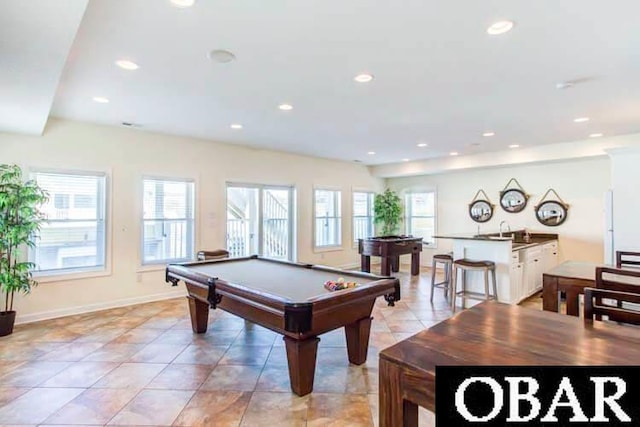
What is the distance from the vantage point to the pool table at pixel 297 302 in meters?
2.49

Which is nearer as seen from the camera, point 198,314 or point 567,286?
point 567,286

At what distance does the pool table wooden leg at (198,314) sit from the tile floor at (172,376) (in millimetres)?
93

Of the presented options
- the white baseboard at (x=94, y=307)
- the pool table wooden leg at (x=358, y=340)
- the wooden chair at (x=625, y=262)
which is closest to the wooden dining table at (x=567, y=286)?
the wooden chair at (x=625, y=262)

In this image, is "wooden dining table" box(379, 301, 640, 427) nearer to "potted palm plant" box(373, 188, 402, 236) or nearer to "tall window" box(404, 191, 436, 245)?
"potted palm plant" box(373, 188, 402, 236)

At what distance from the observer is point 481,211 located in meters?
7.76

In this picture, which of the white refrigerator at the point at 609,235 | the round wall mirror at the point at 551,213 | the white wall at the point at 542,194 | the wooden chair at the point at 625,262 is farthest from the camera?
the round wall mirror at the point at 551,213

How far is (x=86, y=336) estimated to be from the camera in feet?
12.8

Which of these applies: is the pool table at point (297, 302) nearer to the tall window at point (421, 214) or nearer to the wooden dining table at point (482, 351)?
the wooden dining table at point (482, 351)

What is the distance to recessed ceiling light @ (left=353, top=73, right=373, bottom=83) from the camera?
123 inches

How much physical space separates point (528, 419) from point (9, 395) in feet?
11.5

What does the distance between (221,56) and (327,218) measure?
18.4 feet

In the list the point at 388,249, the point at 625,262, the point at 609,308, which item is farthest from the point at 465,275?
the point at 609,308

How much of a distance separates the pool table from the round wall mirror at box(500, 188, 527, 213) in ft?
17.4

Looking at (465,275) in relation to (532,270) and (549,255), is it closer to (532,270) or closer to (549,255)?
(532,270)
